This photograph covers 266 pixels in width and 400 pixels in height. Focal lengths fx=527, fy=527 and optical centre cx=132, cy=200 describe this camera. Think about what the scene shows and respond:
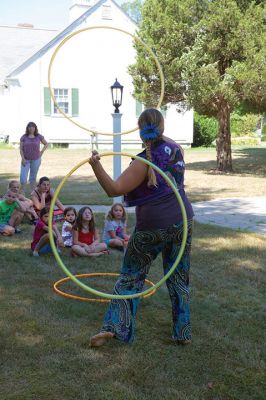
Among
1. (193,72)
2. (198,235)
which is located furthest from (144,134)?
(193,72)

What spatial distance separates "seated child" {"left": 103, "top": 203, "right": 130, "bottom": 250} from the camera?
717 centimetres

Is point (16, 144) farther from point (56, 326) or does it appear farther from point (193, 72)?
point (56, 326)

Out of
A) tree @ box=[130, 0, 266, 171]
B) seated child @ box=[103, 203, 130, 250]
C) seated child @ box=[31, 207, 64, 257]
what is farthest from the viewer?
tree @ box=[130, 0, 266, 171]

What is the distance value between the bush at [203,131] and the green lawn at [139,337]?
933 inches

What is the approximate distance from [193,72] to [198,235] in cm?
910

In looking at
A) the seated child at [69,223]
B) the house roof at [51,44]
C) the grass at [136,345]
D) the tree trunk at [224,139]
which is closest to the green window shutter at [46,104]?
the house roof at [51,44]

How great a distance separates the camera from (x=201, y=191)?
13312 millimetres

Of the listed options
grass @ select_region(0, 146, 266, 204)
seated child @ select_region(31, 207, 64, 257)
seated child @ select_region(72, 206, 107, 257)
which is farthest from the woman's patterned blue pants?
grass @ select_region(0, 146, 266, 204)

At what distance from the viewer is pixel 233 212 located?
33.9ft

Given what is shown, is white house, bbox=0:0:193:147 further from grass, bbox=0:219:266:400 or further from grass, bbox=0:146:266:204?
grass, bbox=0:219:266:400

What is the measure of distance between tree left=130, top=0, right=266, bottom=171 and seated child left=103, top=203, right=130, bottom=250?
9478 millimetres

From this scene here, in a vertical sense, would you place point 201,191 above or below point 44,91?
below

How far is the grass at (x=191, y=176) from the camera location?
12653 mm

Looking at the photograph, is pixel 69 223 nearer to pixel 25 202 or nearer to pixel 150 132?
pixel 25 202
